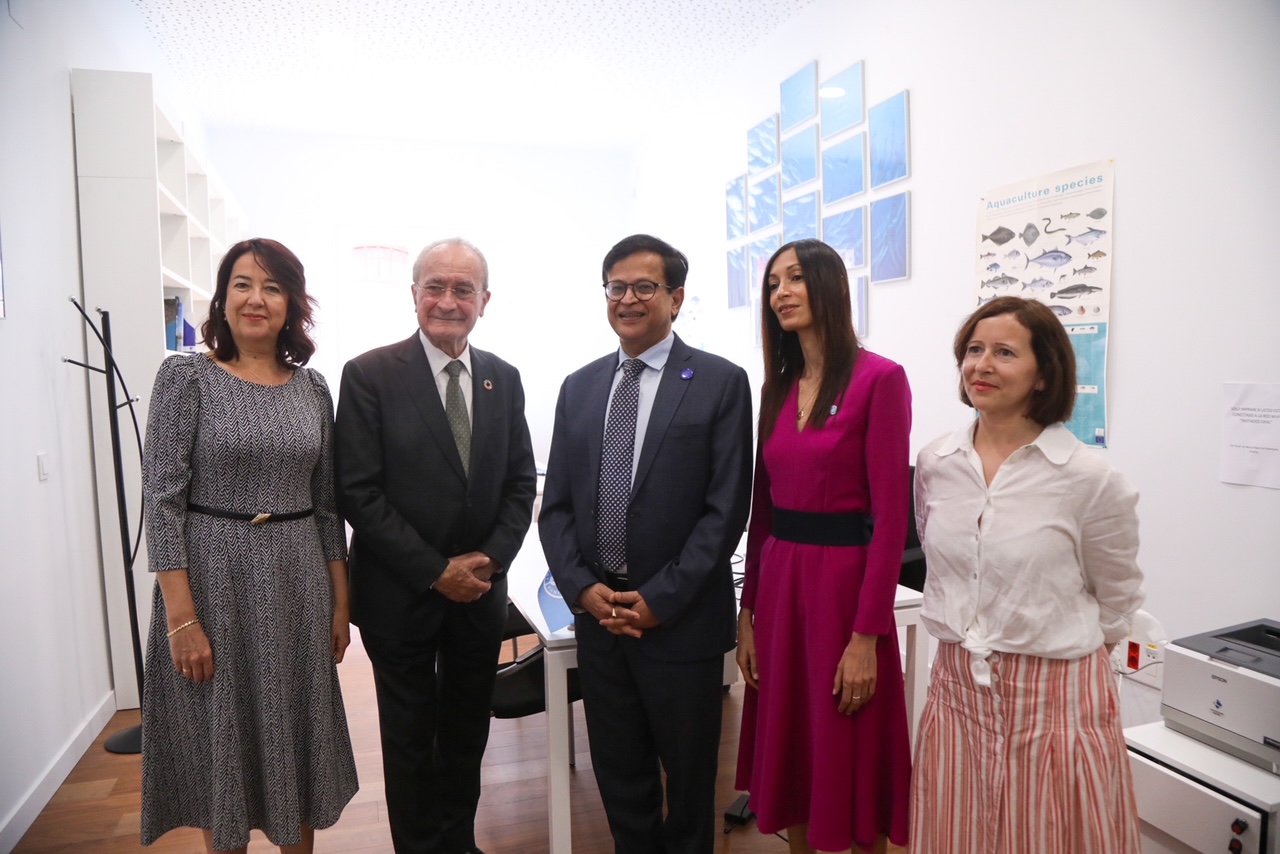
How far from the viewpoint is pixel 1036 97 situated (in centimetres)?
271

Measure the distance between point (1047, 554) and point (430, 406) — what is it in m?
1.41

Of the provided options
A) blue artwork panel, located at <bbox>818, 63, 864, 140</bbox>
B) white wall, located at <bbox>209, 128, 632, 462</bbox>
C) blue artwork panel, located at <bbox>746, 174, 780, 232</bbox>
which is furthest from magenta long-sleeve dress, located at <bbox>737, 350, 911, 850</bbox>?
white wall, located at <bbox>209, 128, 632, 462</bbox>

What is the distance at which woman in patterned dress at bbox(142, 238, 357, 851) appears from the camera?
1.64 metres

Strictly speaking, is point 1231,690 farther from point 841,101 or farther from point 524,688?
point 841,101

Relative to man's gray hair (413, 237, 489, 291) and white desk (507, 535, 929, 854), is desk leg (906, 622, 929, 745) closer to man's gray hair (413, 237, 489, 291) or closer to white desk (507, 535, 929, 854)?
white desk (507, 535, 929, 854)

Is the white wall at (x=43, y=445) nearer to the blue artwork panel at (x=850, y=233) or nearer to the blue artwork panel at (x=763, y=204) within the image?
the blue artwork panel at (x=850, y=233)

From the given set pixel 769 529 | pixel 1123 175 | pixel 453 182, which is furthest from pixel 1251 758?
pixel 453 182

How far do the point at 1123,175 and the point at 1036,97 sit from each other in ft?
1.65

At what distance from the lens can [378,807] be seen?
98.7 inches

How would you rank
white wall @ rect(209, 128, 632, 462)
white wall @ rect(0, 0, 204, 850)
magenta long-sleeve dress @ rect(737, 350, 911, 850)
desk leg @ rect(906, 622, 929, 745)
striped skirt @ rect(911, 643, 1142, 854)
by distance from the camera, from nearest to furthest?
striped skirt @ rect(911, 643, 1142, 854) < magenta long-sleeve dress @ rect(737, 350, 911, 850) < desk leg @ rect(906, 622, 929, 745) < white wall @ rect(0, 0, 204, 850) < white wall @ rect(209, 128, 632, 462)

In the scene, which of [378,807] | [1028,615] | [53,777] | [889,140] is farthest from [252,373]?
[889,140]

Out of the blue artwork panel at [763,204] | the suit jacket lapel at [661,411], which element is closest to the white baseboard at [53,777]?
the suit jacket lapel at [661,411]

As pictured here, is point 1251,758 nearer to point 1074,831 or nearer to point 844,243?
point 1074,831

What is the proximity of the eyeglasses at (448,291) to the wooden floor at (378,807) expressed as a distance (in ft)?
5.39
